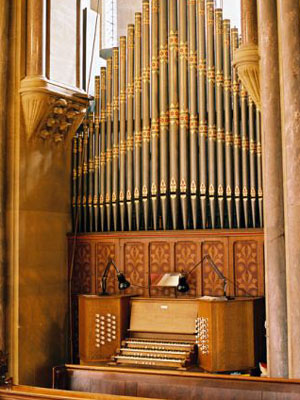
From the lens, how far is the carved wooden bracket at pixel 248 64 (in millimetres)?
7027

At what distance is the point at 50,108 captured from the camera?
8.66 metres

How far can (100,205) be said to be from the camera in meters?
9.07

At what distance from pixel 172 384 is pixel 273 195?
2.14m

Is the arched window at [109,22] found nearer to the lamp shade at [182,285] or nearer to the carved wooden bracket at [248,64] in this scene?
the carved wooden bracket at [248,64]

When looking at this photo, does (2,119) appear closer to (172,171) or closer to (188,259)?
(172,171)

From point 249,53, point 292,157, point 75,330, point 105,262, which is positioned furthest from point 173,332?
point 249,53

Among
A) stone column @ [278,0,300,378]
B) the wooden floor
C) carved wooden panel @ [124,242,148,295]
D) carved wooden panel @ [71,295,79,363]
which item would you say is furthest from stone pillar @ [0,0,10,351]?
stone column @ [278,0,300,378]

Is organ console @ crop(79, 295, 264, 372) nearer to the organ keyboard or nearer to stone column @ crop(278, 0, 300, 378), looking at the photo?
the organ keyboard

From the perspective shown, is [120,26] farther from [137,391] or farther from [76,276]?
[137,391]

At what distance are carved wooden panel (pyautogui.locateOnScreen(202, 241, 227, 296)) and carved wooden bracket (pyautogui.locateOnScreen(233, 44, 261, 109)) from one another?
6.96 feet

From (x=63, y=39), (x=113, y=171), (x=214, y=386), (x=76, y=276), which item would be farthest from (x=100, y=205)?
(x=214, y=386)

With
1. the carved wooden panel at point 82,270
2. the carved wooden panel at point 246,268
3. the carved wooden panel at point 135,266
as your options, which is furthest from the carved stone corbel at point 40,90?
the carved wooden panel at point 246,268

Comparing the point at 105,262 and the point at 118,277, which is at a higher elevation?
the point at 105,262

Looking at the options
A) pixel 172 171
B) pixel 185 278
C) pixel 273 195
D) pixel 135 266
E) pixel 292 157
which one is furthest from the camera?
pixel 135 266
